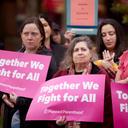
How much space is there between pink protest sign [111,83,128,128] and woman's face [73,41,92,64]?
449 mm

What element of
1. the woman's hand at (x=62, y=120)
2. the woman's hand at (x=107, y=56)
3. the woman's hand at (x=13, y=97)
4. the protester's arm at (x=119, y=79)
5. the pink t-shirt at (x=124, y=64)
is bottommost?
the woman's hand at (x=62, y=120)

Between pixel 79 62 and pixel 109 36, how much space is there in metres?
0.89

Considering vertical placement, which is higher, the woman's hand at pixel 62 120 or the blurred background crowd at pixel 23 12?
the blurred background crowd at pixel 23 12

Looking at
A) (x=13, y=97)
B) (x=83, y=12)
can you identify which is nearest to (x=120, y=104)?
(x=13, y=97)

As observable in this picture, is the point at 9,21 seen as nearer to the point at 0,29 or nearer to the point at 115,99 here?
the point at 0,29

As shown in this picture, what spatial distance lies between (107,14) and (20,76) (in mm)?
15959

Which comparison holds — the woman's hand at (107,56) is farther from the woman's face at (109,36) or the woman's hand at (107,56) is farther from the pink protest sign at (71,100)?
the pink protest sign at (71,100)

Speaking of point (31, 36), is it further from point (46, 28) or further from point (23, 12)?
point (23, 12)

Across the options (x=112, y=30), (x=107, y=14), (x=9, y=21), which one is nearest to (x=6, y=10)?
(x=9, y=21)

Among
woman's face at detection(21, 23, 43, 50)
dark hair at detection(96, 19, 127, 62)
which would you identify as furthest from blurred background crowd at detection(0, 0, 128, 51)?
woman's face at detection(21, 23, 43, 50)

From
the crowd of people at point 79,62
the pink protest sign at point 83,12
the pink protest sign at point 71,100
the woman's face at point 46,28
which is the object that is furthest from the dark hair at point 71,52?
the pink protest sign at point 83,12

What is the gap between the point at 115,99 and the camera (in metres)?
7.67

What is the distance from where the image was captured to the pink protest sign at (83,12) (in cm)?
963

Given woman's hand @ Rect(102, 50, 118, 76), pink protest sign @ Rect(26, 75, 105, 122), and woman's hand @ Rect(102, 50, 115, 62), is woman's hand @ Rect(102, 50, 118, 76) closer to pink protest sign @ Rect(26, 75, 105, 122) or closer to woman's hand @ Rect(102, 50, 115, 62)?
woman's hand @ Rect(102, 50, 115, 62)
